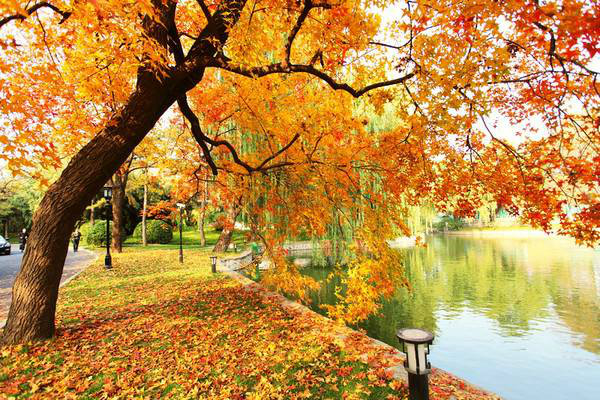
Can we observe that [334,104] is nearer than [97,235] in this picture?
Yes

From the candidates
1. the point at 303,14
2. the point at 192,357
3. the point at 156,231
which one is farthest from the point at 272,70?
the point at 156,231

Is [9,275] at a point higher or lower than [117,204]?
lower

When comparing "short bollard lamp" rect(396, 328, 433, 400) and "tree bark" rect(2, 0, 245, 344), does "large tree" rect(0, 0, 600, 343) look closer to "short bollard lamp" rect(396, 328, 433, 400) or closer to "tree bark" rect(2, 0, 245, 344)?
"tree bark" rect(2, 0, 245, 344)

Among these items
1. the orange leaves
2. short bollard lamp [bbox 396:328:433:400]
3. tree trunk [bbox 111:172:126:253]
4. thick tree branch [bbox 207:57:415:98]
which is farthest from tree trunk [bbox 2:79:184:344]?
tree trunk [bbox 111:172:126:253]

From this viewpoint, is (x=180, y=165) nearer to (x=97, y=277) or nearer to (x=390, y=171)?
(x=97, y=277)

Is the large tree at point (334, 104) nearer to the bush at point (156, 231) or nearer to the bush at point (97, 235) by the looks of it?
the bush at point (97, 235)

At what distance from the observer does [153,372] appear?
3547 millimetres

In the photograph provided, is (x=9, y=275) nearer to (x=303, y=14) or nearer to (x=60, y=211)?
(x=60, y=211)

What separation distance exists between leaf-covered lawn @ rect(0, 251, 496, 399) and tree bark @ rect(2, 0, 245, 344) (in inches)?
18.9

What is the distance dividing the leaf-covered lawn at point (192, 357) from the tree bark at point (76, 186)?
1.58 ft

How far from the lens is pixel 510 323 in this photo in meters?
7.04

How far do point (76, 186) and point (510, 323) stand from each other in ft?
28.4

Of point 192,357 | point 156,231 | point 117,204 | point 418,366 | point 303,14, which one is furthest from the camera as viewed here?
point 156,231

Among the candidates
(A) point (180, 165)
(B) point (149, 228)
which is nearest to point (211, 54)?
(A) point (180, 165)
